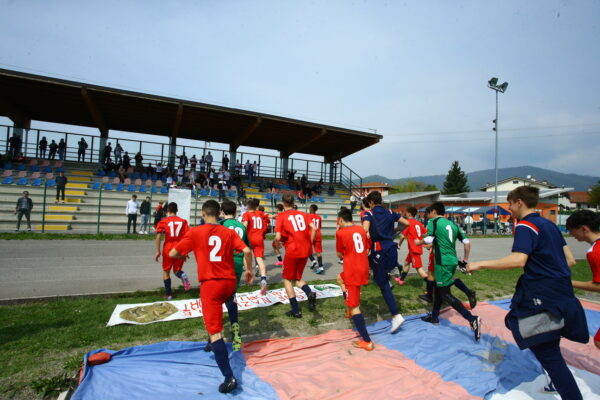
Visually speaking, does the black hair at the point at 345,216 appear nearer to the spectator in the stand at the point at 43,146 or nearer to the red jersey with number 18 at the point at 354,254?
the red jersey with number 18 at the point at 354,254

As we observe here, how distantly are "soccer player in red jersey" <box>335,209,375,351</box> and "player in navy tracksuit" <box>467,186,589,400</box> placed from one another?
178cm

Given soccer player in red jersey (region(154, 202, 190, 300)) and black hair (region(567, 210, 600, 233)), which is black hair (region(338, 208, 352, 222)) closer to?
black hair (region(567, 210, 600, 233))

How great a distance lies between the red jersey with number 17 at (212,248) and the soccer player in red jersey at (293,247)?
186 cm

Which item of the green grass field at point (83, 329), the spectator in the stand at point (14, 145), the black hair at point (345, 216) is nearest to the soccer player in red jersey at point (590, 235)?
the black hair at point (345, 216)

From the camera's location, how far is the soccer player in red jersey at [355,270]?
4305 millimetres

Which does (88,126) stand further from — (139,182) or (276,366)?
(276,366)

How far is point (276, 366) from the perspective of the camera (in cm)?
380

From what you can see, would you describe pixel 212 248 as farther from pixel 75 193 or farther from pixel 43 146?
pixel 43 146

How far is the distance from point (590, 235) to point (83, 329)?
21.8 feet

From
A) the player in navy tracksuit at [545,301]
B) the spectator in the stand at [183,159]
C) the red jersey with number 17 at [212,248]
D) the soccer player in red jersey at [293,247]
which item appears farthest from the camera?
the spectator in the stand at [183,159]

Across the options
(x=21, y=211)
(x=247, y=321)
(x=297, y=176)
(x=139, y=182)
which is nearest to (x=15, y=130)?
(x=139, y=182)

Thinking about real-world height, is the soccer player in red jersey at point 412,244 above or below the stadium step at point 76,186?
below

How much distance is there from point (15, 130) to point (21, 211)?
10.4m

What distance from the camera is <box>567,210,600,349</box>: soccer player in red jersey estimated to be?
313cm
